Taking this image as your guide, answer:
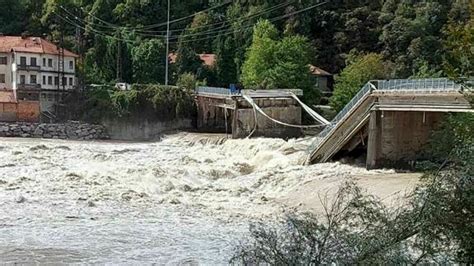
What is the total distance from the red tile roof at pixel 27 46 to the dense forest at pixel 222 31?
12.5ft

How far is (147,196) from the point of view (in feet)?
85.3

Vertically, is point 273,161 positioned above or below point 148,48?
below

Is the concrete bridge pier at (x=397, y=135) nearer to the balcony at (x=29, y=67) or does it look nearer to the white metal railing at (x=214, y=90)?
the white metal railing at (x=214, y=90)

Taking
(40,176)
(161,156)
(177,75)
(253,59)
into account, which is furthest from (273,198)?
(177,75)

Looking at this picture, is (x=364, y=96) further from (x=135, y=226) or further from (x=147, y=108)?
(x=147, y=108)

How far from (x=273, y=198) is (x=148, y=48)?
134ft

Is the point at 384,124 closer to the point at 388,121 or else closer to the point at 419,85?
the point at 388,121

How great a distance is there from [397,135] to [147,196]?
12.0 metres

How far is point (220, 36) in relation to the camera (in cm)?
6731

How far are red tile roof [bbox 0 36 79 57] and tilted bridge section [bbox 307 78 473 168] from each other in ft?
120

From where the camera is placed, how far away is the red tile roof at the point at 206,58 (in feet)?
218

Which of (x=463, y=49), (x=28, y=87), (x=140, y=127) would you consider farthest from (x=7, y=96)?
(x=463, y=49)

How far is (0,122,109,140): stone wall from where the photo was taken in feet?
173

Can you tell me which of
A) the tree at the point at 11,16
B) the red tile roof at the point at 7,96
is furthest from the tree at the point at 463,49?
the tree at the point at 11,16
